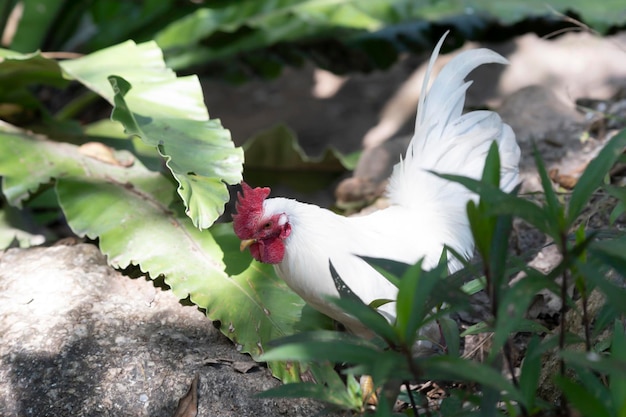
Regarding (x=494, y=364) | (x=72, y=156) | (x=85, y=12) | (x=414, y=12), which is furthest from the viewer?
(x=85, y=12)

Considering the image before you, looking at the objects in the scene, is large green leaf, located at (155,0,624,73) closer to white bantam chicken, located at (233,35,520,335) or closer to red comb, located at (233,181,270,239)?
white bantam chicken, located at (233,35,520,335)

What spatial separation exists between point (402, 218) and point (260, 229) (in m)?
0.48

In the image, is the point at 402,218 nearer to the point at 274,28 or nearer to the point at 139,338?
the point at 139,338

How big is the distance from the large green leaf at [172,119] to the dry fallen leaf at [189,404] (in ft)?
1.43

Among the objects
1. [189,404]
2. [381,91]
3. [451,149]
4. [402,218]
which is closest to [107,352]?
[189,404]

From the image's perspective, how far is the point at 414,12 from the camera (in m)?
3.53

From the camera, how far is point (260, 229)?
6.99 feet

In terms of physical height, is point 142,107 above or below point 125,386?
above

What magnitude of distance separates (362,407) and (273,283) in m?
0.88

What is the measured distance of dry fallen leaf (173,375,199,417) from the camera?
6.46 feet

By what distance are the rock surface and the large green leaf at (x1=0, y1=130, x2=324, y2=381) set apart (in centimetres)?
10

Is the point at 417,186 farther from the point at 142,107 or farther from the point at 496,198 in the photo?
the point at 496,198

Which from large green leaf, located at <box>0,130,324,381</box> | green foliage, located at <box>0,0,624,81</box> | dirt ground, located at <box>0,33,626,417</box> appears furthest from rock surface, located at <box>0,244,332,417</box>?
green foliage, located at <box>0,0,624,81</box>

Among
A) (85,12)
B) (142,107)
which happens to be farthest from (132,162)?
(85,12)
